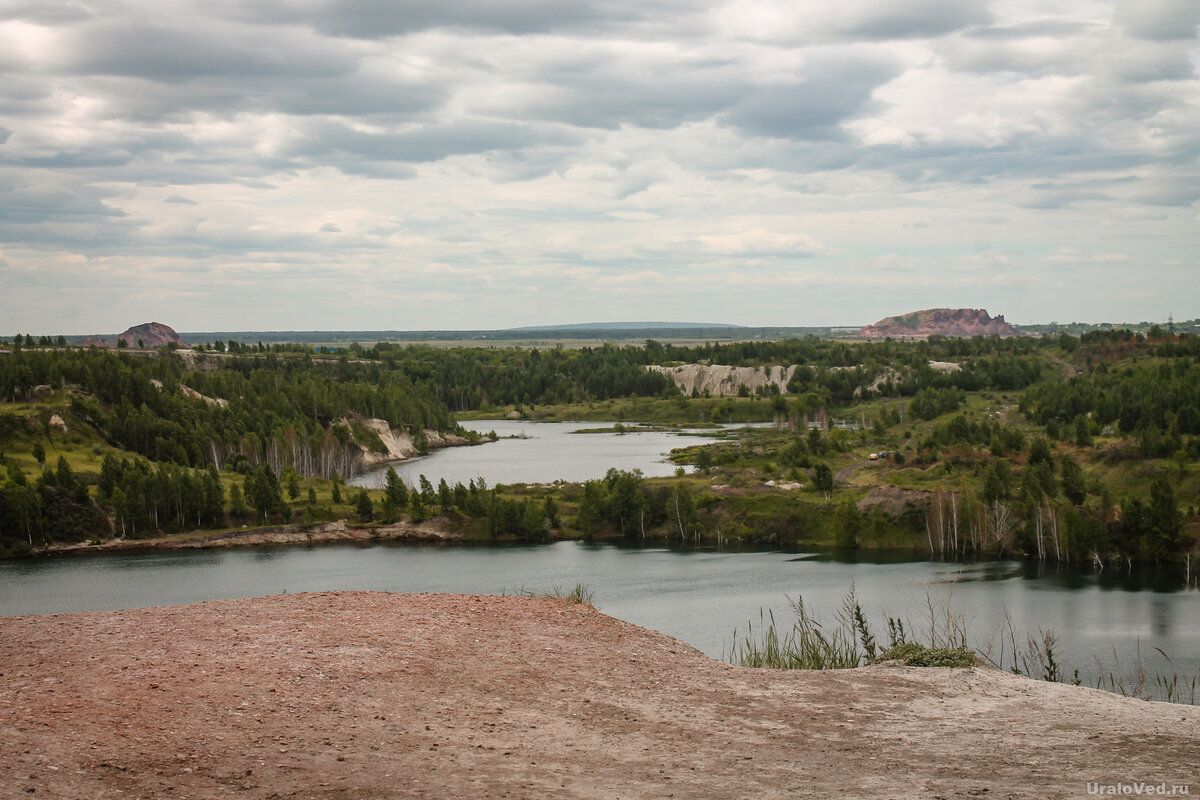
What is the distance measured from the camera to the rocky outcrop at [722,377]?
172m

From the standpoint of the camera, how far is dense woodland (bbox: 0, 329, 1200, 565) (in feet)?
179

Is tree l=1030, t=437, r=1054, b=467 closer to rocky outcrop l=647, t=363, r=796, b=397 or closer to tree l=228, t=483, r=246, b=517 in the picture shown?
tree l=228, t=483, r=246, b=517

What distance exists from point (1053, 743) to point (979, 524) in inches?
1780

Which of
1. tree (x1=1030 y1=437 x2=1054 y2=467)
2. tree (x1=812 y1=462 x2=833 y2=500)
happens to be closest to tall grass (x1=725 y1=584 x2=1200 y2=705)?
tree (x1=812 y1=462 x2=833 y2=500)

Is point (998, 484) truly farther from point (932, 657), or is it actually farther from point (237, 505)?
point (237, 505)

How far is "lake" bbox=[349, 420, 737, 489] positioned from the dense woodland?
584 centimetres

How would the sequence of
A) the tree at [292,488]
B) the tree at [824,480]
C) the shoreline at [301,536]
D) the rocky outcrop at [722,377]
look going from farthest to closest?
the rocky outcrop at [722,377], the tree at [292,488], the tree at [824,480], the shoreline at [301,536]

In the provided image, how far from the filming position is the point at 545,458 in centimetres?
9981

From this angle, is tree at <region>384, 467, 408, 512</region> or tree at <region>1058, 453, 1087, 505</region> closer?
tree at <region>1058, 453, 1087, 505</region>

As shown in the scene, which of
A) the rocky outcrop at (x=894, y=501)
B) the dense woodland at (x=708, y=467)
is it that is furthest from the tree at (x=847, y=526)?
the rocky outcrop at (x=894, y=501)

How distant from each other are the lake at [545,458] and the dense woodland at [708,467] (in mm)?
5838

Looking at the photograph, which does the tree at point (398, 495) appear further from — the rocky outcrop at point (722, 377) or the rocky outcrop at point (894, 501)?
the rocky outcrop at point (722, 377)

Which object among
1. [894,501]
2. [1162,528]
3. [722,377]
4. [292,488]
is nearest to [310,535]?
[292,488]

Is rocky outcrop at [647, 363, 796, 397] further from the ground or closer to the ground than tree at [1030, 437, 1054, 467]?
further from the ground
